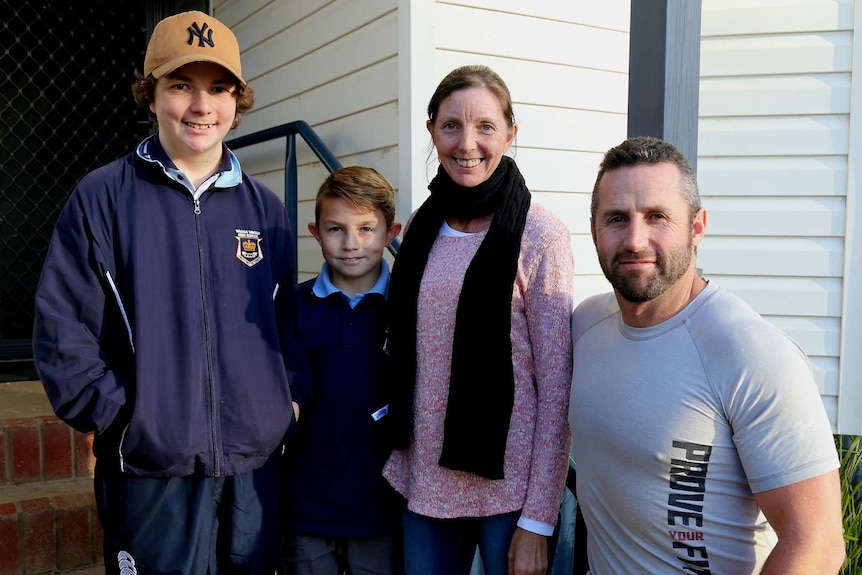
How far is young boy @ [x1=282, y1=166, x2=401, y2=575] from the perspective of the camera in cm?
187

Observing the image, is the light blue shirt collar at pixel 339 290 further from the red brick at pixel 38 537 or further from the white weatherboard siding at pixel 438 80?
the red brick at pixel 38 537

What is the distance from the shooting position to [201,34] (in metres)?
1.75

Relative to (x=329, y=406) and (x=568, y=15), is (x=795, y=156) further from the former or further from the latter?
(x=329, y=406)

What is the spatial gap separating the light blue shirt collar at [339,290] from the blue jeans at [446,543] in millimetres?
549

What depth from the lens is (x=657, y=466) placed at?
142 cm

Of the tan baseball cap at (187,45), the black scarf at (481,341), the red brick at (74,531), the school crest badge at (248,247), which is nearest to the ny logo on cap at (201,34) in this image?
the tan baseball cap at (187,45)

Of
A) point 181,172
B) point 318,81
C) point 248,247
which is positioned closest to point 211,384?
point 248,247

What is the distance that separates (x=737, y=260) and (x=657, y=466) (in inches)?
112

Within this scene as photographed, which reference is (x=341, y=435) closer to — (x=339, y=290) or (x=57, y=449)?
(x=339, y=290)

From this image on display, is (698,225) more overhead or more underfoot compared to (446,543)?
more overhead

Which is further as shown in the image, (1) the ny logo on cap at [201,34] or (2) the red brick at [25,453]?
(2) the red brick at [25,453]

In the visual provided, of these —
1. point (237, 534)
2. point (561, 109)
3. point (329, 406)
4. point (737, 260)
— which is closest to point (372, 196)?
point (329, 406)

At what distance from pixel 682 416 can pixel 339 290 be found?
0.94m

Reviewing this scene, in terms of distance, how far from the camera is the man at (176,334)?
161 centimetres
